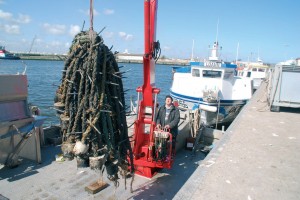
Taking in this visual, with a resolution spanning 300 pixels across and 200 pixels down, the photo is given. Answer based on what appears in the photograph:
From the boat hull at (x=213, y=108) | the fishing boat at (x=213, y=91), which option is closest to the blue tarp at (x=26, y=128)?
the boat hull at (x=213, y=108)

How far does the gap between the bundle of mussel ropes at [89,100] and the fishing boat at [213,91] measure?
10902 mm

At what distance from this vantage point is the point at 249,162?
161 inches

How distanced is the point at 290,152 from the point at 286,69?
4.05 metres

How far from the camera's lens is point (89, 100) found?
3.73 metres

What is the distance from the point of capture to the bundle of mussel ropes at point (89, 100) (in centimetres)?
370

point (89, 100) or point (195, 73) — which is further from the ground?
point (89, 100)

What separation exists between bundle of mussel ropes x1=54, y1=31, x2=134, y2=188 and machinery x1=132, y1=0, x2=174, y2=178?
2.25 m

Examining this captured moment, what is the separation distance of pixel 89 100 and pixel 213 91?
1221 centimetres

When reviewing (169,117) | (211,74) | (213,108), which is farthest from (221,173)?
(211,74)

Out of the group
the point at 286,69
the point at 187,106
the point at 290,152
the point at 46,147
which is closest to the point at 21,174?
the point at 46,147

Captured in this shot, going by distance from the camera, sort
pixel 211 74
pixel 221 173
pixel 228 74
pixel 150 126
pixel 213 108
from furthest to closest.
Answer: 1. pixel 211 74
2. pixel 228 74
3. pixel 213 108
4. pixel 150 126
5. pixel 221 173

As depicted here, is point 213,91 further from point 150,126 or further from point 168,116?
point 150,126

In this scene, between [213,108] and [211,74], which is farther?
[211,74]

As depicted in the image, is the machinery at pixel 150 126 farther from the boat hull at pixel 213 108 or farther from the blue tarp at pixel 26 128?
the boat hull at pixel 213 108
